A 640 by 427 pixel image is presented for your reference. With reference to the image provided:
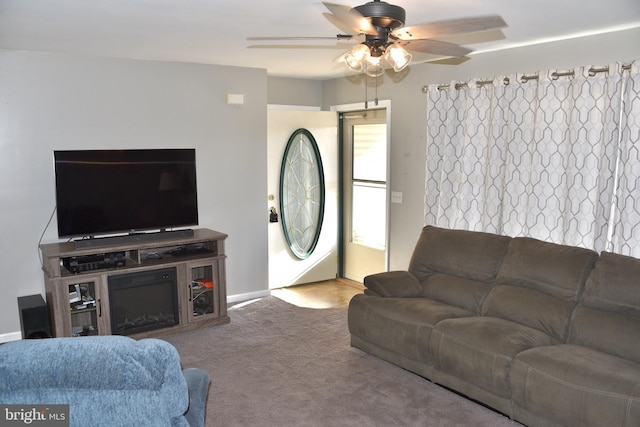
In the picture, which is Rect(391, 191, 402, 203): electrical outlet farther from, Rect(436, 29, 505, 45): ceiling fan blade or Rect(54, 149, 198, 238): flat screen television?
Rect(54, 149, 198, 238): flat screen television

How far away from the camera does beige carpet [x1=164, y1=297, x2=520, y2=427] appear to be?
3154 mm

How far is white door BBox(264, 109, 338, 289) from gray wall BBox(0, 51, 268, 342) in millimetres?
327

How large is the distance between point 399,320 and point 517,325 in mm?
766

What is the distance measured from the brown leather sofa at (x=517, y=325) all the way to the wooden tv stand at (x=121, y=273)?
1.40m

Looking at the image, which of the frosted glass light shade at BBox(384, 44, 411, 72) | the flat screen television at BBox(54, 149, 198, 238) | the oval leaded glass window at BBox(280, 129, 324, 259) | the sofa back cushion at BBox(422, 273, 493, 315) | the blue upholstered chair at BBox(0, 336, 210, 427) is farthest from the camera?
the oval leaded glass window at BBox(280, 129, 324, 259)

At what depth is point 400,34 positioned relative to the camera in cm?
262

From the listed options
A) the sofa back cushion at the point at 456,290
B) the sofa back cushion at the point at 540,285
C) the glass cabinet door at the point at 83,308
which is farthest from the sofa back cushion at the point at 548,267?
the glass cabinet door at the point at 83,308

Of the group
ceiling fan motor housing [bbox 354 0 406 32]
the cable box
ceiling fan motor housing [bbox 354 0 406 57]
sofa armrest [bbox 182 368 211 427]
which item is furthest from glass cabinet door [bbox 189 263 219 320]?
ceiling fan motor housing [bbox 354 0 406 32]

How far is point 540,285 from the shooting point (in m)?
3.54

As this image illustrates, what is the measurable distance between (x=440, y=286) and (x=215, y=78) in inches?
115

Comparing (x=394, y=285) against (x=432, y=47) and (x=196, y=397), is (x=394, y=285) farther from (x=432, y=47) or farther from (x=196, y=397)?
(x=196, y=397)

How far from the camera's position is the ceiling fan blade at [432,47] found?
2.81m

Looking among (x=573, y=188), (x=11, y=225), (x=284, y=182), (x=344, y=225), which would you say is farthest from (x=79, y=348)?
(x=344, y=225)

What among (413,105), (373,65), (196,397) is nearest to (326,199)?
(413,105)
